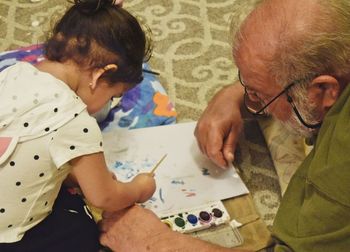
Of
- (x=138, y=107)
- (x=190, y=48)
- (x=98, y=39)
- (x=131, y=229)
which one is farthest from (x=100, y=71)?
(x=190, y=48)

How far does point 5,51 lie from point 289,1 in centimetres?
101

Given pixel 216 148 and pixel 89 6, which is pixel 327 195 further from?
pixel 89 6

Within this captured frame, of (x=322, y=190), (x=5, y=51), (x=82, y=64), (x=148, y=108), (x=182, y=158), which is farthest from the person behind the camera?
(x=5, y=51)

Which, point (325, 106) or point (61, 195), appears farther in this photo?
point (61, 195)

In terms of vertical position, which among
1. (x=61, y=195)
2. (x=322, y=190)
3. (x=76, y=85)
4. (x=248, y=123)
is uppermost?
(x=76, y=85)

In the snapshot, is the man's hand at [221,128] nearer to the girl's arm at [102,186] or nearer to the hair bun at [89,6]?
the girl's arm at [102,186]

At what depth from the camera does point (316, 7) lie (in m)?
0.82

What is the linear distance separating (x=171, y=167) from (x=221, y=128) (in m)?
0.16

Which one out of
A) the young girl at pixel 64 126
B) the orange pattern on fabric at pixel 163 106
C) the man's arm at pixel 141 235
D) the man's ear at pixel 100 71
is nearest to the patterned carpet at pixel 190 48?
the orange pattern on fabric at pixel 163 106

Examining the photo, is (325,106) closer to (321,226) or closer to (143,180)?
(321,226)

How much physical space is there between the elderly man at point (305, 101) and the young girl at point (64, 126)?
5.7 inches

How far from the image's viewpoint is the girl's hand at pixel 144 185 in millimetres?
1057

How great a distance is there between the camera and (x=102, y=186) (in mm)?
927

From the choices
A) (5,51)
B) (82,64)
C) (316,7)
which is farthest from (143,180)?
(5,51)
